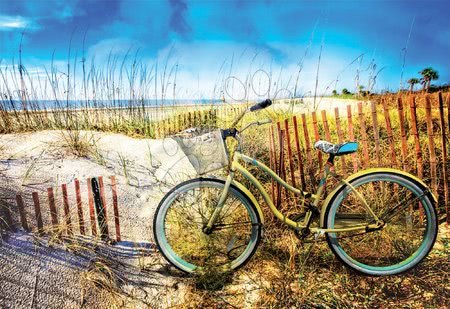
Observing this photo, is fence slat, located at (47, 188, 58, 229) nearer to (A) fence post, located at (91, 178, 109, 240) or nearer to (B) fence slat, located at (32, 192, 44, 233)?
(B) fence slat, located at (32, 192, 44, 233)

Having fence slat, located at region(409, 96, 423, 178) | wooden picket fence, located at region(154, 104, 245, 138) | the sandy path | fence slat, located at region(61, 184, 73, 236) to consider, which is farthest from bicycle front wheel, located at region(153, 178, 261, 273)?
wooden picket fence, located at region(154, 104, 245, 138)

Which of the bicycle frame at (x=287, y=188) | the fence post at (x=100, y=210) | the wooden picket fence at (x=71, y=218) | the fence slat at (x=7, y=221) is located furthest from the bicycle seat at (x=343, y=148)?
the fence slat at (x=7, y=221)

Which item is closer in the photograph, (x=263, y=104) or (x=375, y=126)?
(x=263, y=104)

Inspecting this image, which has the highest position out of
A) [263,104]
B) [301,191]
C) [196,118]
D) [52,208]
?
[263,104]

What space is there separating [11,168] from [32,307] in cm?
217

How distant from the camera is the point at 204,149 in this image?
2.52 meters

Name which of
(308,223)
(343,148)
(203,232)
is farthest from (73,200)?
(343,148)

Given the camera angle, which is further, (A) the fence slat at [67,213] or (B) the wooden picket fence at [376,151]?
(B) the wooden picket fence at [376,151]

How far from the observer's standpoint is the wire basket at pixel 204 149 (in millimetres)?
2494

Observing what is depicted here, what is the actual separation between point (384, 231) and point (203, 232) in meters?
1.51

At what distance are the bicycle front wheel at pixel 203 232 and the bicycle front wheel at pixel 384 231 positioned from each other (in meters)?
0.66

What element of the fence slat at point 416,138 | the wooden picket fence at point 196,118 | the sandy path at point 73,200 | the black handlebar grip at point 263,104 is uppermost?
the black handlebar grip at point 263,104

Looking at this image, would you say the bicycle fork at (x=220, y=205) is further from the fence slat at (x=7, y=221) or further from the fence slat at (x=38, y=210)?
the fence slat at (x=7, y=221)

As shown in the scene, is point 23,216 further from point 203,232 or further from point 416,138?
point 416,138
